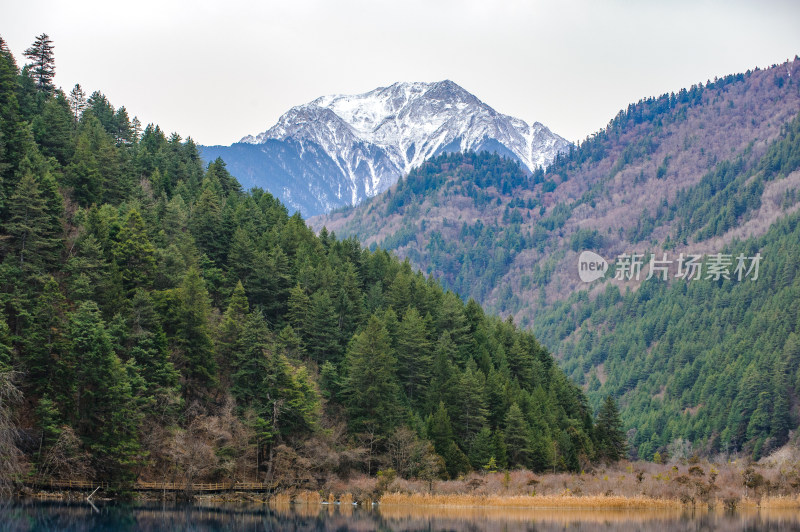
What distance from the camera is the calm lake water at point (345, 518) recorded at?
2281 inches

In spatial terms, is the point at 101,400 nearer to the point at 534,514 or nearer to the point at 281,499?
the point at 281,499

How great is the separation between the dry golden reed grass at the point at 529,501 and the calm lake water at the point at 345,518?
8.82 feet

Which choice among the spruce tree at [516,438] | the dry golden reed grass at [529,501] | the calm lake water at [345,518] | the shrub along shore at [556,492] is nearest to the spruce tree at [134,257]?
Result: the shrub along shore at [556,492]

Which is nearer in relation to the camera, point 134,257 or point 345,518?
point 345,518

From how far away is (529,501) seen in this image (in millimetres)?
81500

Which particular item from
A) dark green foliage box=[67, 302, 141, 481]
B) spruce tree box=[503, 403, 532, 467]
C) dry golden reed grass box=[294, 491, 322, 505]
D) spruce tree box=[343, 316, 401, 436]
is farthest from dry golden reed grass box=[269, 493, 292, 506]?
spruce tree box=[503, 403, 532, 467]

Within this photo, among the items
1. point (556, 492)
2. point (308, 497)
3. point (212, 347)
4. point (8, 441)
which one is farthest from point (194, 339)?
point (556, 492)

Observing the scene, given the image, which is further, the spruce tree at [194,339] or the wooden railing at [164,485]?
the spruce tree at [194,339]

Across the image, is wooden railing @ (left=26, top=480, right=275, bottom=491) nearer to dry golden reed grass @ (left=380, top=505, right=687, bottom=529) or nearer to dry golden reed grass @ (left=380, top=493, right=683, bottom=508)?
dry golden reed grass @ (left=380, top=493, right=683, bottom=508)

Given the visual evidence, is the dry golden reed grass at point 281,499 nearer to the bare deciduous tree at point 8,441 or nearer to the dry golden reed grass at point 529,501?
the dry golden reed grass at point 529,501

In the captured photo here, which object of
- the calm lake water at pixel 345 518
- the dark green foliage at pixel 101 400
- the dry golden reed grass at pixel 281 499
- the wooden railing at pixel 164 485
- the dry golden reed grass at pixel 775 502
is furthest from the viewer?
the dry golden reed grass at pixel 281 499

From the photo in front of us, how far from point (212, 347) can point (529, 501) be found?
3524cm

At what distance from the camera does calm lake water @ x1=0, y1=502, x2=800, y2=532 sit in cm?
5794

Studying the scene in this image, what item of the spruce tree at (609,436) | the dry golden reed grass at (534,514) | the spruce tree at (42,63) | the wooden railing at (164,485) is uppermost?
the spruce tree at (42,63)
